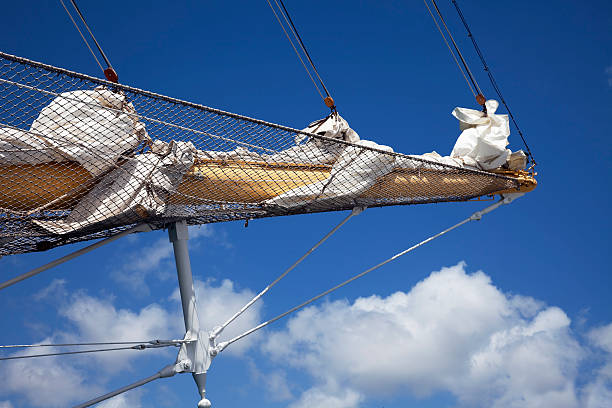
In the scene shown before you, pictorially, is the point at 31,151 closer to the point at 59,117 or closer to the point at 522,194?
the point at 59,117

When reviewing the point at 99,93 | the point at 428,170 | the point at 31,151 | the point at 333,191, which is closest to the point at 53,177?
the point at 31,151

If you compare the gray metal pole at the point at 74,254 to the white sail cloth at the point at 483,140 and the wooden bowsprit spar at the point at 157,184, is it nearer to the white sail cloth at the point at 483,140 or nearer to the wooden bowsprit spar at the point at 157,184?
the wooden bowsprit spar at the point at 157,184

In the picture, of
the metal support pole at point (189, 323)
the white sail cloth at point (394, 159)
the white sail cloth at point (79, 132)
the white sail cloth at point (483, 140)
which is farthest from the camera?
Answer: the white sail cloth at point (483, 140)

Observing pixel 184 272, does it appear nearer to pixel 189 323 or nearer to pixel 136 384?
pixel 189 323

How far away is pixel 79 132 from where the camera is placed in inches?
150

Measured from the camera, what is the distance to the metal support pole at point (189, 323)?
4.36 metres

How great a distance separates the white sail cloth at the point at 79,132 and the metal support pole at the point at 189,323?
69 centimetres

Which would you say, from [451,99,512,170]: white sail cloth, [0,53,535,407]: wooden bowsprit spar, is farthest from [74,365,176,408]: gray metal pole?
[451,99,512,170]: white sail cloth

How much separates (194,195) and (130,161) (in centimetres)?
44

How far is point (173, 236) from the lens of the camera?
14.6ft

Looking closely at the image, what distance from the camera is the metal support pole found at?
4.36 meters

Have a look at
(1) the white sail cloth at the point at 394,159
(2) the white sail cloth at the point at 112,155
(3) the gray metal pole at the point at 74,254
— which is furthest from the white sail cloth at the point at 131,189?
(1) the white sail cloth at the point at 394,159

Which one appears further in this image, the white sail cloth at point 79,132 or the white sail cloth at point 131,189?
the white sail cloth at point 131,189

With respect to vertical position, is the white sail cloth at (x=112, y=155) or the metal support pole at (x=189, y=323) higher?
the white sail cloth at (x=112, y=155)
